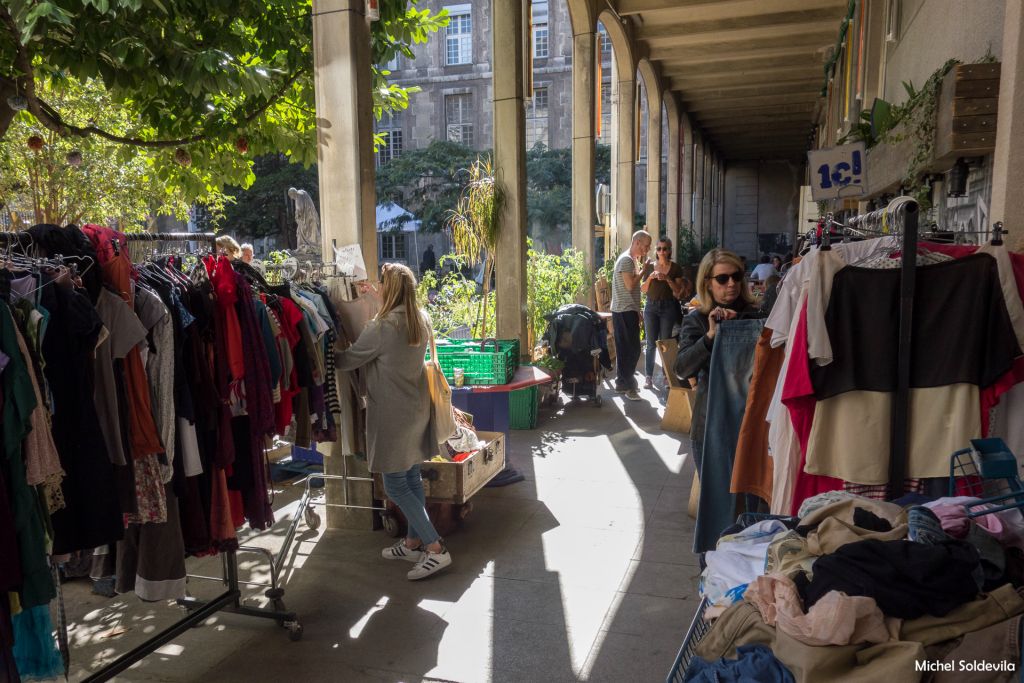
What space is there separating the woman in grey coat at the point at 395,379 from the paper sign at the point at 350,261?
66 cm

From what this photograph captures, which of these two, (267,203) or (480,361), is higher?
(267,203)

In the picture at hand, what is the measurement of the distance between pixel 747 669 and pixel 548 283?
8.71 m

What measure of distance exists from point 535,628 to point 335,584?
50.4 inches

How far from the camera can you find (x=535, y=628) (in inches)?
152

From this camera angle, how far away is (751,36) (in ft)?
47.8

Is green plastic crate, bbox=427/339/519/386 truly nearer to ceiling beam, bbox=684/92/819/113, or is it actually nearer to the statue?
the statue

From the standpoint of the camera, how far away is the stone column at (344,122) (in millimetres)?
5039

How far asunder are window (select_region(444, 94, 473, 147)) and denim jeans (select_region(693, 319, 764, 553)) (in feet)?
126

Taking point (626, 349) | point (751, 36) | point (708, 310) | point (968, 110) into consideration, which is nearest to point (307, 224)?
point (708, 310)

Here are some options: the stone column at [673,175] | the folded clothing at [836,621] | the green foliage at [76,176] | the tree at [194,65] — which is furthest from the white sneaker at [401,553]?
the stone column at [673,175]

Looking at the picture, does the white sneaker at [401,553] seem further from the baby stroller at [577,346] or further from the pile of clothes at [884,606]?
the baby stroller at [577,346]

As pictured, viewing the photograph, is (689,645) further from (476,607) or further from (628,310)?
(628,310)

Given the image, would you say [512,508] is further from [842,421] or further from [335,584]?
[842,421]

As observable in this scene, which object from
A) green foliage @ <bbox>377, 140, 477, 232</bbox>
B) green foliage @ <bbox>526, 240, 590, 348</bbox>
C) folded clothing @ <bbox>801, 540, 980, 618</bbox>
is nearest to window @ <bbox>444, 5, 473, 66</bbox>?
green foliage @ <bbox>377, 140, 477, 232</bbox>
